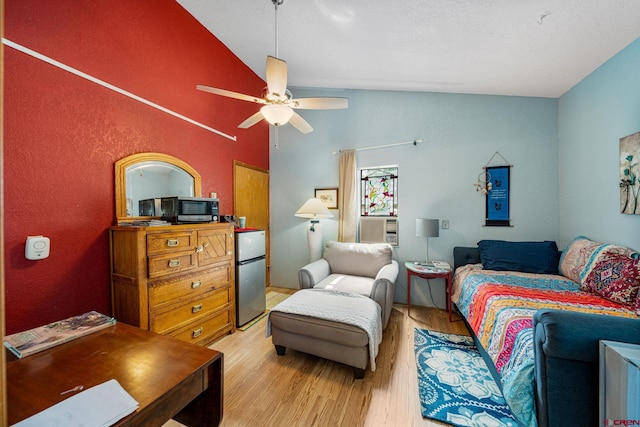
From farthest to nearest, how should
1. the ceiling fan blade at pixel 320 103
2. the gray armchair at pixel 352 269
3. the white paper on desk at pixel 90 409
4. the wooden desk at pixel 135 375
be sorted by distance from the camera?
1. the gray armchair at pixel 352 269
2. the ceiling fan blade at pixel 320 103
3. the wooden desk at pixel 135 375
4. the white paper on desk at pixel 90 409

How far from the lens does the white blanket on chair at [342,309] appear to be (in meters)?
1.92


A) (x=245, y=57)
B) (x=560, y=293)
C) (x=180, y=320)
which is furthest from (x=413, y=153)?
(x=180, y=320)

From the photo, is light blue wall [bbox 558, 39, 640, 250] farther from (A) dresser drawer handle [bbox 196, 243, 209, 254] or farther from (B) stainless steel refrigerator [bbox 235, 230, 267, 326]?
(A) dresser drawer handle [bbox 196, 243, 209, 254]

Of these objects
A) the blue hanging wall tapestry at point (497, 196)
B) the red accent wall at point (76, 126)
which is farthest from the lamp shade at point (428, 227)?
the red accent wall at point (76, 126)

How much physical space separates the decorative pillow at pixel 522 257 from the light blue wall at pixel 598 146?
379 mm

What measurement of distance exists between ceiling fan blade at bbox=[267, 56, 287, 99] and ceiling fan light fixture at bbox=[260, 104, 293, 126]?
0.40 feet

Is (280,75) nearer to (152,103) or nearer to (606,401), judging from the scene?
(152,103)

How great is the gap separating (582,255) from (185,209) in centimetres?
388

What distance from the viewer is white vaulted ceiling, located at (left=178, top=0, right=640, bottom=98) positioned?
1.90m

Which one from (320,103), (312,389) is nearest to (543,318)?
(312,389)

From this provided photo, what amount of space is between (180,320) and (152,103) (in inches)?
79.5

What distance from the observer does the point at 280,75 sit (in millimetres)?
1866

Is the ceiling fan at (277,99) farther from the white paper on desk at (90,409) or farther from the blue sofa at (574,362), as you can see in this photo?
the blue sofa at (574,362)


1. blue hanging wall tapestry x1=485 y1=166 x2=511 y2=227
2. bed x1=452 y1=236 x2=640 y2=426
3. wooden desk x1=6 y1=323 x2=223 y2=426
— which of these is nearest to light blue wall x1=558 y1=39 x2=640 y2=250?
bed x1=452 y1=236 x2=640 y2=426
